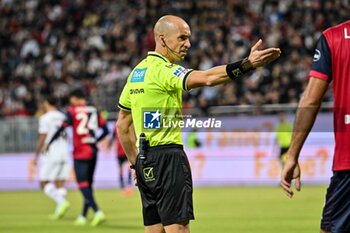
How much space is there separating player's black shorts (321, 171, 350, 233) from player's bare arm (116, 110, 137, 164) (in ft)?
8.92

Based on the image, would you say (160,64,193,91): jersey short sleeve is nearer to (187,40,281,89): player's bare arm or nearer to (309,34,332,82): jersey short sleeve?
(187,40,281,89): player's bare arm

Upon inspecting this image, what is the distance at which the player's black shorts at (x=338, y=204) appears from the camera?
545 cm

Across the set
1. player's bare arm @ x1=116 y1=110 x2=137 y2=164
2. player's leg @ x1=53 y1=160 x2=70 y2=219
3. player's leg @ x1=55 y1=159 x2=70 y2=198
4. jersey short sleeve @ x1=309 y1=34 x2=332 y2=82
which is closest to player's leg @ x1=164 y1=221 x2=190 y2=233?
player's bare arm @ x1=116 y1=110 x2=137 y2=164

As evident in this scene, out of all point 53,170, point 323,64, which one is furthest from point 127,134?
point 53,170

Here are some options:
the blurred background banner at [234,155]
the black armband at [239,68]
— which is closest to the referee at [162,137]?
the black armband at [239,68]

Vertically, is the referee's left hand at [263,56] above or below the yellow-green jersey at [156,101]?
above

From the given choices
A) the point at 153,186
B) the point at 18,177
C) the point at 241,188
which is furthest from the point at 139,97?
the point at 18,177

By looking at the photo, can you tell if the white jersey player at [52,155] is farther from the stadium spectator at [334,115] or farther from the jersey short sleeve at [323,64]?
the jersey short sleeve at [323,64]

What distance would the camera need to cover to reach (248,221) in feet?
48.9

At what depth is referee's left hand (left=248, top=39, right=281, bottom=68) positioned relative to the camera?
6.11 meters

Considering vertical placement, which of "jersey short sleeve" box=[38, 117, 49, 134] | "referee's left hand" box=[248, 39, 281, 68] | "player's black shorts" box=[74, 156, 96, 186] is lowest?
"player's black shorts" box=[74, 156, 96, 186]

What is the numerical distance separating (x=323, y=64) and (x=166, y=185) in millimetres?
2306

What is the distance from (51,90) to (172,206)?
21.3m

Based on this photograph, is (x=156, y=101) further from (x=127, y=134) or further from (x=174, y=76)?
(x=127, y=134)
